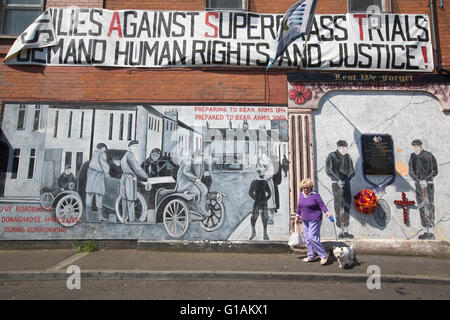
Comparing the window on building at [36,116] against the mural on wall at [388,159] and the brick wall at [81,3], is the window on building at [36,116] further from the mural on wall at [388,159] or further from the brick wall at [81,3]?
the mural on wall at [388,159]

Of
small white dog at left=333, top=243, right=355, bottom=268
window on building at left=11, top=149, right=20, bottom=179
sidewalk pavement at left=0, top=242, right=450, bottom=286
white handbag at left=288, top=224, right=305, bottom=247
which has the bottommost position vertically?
sidewalk pavement at left=0, top=242, right=450, bottom=286

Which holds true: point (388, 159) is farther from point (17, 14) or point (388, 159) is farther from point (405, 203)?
point (17, 14)

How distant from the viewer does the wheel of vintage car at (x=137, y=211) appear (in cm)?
713

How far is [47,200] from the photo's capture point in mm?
7105

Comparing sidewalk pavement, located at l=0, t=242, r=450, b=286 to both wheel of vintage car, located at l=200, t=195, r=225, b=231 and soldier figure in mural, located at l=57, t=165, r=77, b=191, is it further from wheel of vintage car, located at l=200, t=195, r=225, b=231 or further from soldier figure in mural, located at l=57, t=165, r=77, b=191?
soldier figure in mural, located at l=57, t=165, r=77, b=191

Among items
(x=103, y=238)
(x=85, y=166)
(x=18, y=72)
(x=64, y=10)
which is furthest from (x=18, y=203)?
(x=64, y=10)

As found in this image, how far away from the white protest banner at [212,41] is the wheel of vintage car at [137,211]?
3.54m

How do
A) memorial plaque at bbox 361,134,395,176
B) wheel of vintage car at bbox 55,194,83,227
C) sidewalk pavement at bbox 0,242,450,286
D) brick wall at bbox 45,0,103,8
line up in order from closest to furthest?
1. sidewalk pavement at bbox 0,242,450,286
2. wheel of vintage car at bbox 55,194,83,227
3. memorial plaque at bbox 361,134,395,176
4. brick wall at bbox 45,0,103,8

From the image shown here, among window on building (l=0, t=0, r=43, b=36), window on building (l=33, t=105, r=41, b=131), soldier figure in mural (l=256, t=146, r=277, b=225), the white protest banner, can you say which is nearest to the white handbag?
soldier figure in mural (l=256, t=146, r=277, b=225)

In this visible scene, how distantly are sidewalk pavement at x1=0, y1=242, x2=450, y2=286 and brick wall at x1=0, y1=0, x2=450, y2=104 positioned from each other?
3786mm

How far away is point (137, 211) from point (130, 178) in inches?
33.1

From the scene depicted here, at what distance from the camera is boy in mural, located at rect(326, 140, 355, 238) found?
715 centimetres
